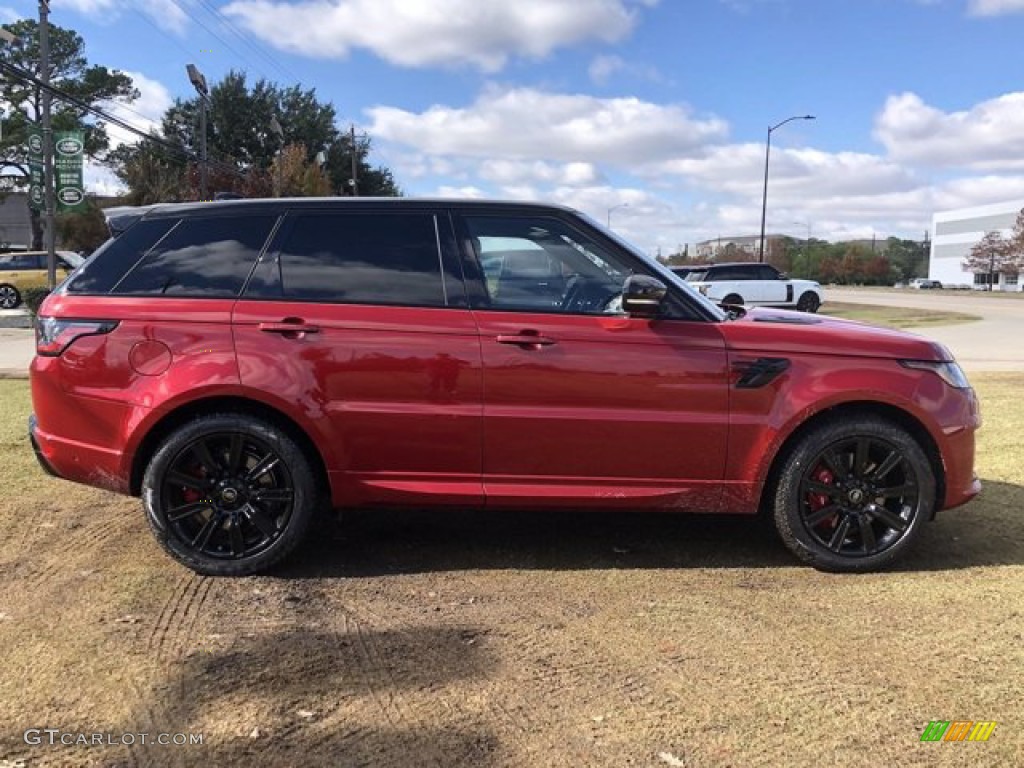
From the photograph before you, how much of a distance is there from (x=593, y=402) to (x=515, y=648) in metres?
1.21

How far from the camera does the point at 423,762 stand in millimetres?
2564

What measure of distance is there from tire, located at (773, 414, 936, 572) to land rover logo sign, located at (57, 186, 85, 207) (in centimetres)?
2127

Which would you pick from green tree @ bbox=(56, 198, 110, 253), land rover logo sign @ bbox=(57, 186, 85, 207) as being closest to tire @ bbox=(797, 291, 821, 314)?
land rover logo sign @ bbox=(57, 186, 85, 207)

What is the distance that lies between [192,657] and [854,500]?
3097mm

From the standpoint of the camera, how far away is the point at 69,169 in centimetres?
2064

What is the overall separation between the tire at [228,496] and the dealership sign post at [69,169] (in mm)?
19736

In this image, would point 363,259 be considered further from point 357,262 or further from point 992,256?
point 992,256

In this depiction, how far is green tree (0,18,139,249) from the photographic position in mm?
47375

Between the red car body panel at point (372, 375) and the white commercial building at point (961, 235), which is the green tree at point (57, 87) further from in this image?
the white commercial building at point (961, 235)

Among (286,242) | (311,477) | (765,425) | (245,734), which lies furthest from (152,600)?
(765,425)

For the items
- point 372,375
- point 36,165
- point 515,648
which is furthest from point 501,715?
point 36,165

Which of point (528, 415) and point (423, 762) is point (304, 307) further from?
point (423, 762)

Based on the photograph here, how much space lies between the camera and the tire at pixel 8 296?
26.3 metres

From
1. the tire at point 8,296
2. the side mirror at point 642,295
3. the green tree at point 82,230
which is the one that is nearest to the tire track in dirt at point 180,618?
the side mirror at point 642,295
